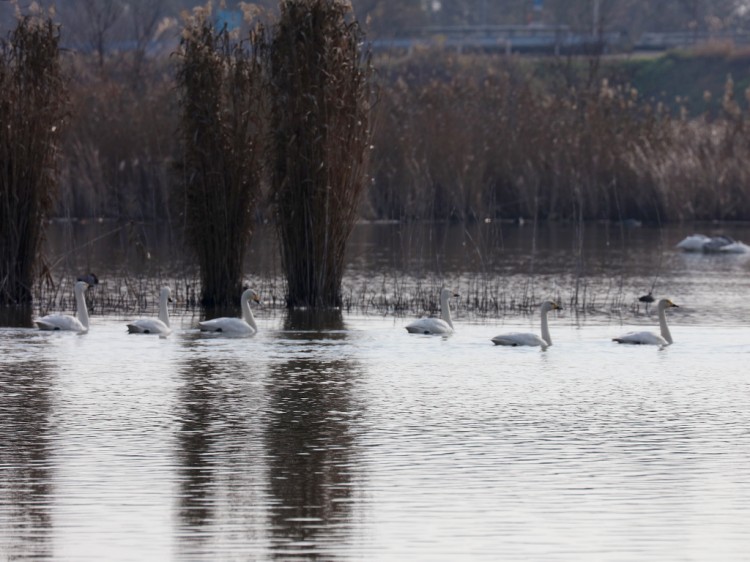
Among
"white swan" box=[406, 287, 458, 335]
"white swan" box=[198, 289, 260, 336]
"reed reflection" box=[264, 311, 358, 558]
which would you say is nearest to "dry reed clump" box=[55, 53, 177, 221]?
"white swan" box=[198, 289, 260, 336]

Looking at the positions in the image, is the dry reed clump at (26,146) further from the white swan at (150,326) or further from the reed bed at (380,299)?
the white swan at (150,326)

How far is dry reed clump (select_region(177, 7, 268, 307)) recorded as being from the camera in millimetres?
19953

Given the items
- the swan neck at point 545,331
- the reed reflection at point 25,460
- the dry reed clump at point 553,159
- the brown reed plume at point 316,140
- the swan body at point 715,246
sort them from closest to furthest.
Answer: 1. the reed reflection at point 25,460
2. the swan neck at point 545,331
3. the brown reed plume at point 316,140
4. the swan body at point 715,246
5. the dry reed clump at point 553,159

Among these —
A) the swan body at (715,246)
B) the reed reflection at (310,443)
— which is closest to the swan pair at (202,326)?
the reed reflection at (310,443)

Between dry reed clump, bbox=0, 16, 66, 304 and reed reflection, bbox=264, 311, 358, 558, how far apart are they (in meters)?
4.43

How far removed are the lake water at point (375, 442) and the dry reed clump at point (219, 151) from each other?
1.10 metres

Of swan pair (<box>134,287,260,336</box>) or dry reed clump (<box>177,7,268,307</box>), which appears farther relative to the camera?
dry reed clump (<box>177,7,268,307</box>)

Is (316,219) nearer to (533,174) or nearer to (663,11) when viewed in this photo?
(533,174)

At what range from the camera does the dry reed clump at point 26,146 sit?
19891 mm

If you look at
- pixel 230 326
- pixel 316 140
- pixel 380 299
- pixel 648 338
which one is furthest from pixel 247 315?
pixel 648 338

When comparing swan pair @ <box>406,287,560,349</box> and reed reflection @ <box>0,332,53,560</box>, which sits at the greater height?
swan pair @ <box>406,287,560,349</box>

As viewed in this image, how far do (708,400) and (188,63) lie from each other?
9.27 m

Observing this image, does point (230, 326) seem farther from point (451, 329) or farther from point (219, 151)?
point (219, 151)

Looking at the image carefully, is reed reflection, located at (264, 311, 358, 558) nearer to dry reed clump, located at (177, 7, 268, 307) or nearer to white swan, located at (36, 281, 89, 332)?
white swan, located at (36, 281, 89, 332)
